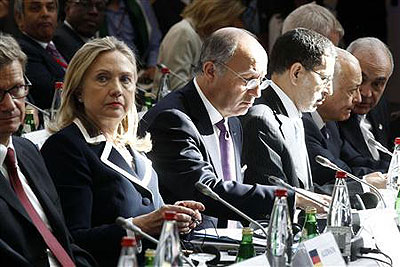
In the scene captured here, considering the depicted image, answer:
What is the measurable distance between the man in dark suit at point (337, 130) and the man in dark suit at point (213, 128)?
79 cm

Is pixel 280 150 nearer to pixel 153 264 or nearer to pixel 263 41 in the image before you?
pixel 153 264

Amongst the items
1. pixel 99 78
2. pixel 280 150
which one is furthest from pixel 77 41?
pixel 99 78

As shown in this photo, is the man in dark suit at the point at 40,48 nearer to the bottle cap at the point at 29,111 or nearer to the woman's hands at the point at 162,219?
the bottle cap at the point at 29,111

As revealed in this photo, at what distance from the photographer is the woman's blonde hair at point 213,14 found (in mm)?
7535

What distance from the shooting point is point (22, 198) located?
11.5 ft

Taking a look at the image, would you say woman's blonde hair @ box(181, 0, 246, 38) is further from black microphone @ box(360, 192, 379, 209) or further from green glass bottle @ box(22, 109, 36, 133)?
black microphone @ box(360, 192, 379, 209)

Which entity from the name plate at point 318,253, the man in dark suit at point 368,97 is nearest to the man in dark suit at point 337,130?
the man in dark suit at point 368,97

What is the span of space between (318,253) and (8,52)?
124cm

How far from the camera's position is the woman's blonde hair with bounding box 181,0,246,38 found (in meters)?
7.54

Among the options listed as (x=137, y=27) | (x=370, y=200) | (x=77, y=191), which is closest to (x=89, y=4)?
(x=137, y=27)

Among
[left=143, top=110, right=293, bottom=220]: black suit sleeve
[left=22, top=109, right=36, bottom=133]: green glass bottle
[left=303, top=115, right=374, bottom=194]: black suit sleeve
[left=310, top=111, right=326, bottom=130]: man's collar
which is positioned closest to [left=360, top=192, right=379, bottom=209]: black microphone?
[left=303, top=115, right=374, bottom=194]: black suit sleeve

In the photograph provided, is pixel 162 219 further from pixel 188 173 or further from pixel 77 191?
pixel 188 173

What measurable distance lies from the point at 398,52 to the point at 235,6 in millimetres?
2454

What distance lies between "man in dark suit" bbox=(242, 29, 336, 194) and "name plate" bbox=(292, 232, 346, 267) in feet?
4.51
